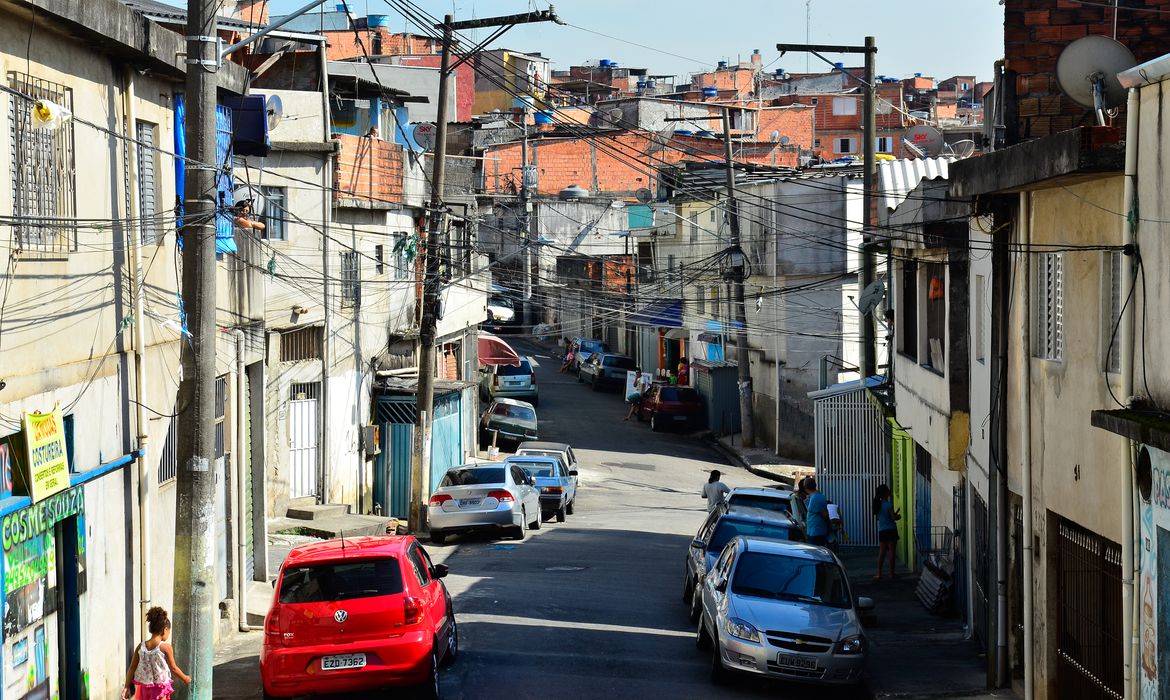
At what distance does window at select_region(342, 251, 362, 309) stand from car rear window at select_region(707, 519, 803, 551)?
12.9 meters

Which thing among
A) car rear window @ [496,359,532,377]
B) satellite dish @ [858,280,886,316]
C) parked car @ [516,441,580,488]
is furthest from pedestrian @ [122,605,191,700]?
car rear window @ [496,359,532,377]

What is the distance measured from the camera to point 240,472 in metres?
17.6

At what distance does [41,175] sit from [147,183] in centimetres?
313

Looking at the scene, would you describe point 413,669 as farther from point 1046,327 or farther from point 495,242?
point 495,242

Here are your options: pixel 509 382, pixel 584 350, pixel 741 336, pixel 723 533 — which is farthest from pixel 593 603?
pixel 584 350

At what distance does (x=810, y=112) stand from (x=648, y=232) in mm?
25830

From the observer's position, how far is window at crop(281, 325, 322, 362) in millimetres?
26981

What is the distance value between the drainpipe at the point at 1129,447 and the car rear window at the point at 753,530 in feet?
29.6

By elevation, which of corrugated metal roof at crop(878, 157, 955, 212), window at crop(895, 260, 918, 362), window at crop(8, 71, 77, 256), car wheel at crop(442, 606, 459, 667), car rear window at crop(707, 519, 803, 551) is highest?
corrugated metal roof at crop(878, 157, 955, 212)

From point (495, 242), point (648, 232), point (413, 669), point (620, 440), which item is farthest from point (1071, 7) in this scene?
point (495, 242)

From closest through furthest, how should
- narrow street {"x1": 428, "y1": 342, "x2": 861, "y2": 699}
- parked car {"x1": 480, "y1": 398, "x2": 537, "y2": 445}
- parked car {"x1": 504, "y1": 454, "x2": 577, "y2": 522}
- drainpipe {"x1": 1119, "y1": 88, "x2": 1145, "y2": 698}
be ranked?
drainpipe {"x1": 1119, "y1": 88, "x2": 1145, "y2": 698}, narrow street {"x1": 428, "y1": 342, "x2": 861, "y2": 699}, parked car {"x1": 504, "y1": 454, "x2": 577, "y2": 522}, parked car {"x1": 480, "y1": 398, "x2": 537, "y2": 445}

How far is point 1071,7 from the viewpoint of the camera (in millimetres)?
15523

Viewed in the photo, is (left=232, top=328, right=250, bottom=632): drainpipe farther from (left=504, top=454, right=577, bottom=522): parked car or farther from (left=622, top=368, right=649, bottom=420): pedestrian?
(left=622, top=368, right=649, bottom=420): pedestrian

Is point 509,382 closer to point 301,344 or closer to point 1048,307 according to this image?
point 301,344
